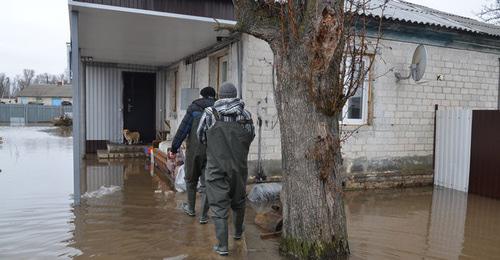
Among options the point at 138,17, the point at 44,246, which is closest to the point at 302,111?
the point at 44,246

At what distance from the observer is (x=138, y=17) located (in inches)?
259

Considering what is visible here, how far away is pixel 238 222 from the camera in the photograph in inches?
178

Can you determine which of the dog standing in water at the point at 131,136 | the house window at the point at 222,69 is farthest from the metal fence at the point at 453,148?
the dog standing in water at the point at 131,136

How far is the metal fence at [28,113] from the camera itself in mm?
35062

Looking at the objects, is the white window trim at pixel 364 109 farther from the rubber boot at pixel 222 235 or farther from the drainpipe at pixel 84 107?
the drainpipe at pixel 84 107

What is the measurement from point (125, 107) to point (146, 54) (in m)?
2.96

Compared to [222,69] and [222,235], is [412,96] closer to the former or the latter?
[222,69]

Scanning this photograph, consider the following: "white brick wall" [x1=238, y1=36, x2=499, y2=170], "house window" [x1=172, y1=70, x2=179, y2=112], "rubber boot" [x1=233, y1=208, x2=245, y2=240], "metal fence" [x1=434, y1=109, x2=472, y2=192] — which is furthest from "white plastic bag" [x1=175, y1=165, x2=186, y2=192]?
"metal fence" [x1=434, y1=109, x2=472, y2=192]

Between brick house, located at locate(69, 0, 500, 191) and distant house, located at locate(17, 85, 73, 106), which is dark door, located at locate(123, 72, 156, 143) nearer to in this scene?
brick house, located at locate(69, 0, 500, 191)

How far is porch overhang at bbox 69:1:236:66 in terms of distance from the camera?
6356mm

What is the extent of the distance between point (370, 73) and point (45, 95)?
200 feet

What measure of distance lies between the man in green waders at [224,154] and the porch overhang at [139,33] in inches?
114

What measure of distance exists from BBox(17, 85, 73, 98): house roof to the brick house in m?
54.6

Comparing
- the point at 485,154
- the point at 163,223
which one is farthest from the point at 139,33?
the point at 485,154
